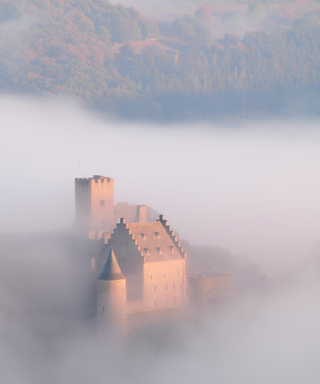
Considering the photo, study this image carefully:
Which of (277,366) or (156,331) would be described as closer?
(156,331)

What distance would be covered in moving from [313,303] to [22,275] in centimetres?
4442

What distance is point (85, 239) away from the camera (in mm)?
102875

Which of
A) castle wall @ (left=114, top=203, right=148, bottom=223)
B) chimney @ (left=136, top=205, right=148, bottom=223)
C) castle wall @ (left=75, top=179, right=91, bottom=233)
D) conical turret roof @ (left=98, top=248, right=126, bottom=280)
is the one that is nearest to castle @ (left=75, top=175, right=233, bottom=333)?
conical turret roof @ (left=98, top=248, right=126, bottom=280)

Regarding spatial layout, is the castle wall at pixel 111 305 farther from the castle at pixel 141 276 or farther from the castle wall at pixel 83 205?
the castle wall at pixel 83 205

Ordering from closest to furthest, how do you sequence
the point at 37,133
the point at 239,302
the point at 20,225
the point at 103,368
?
1. the point at 103,368
2. the point at 239,302
3. the point at 20,225
4. the point at 37,133

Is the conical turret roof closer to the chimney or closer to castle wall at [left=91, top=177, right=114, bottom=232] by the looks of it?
castle wall at [left=91, top=177, right=114, bottom=232]

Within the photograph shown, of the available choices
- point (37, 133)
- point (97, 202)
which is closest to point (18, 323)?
point (97, 202)

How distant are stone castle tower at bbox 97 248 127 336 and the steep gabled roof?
226 inches

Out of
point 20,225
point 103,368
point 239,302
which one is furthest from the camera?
point 20,225

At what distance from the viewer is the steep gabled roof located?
92.4 m

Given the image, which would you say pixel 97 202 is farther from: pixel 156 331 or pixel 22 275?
pixel 156 331

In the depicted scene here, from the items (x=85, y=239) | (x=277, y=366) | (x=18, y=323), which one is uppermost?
(x=85, y=239)

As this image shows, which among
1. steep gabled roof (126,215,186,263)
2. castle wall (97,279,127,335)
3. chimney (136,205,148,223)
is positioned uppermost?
chimney (136,205,148,223)

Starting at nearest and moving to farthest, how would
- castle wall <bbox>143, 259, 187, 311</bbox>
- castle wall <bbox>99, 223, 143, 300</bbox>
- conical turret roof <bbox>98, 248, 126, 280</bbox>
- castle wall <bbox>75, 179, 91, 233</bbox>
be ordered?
conical turret roof <bbox>98, 248, 126, 280</bbox>
castle wall <bbox>99, 223, 143, 300</bbox>
castle wall <bbox>143, 259, 187, 311</bbox>
castle wall <bbox>75, 179, 91, 233</bbox>
